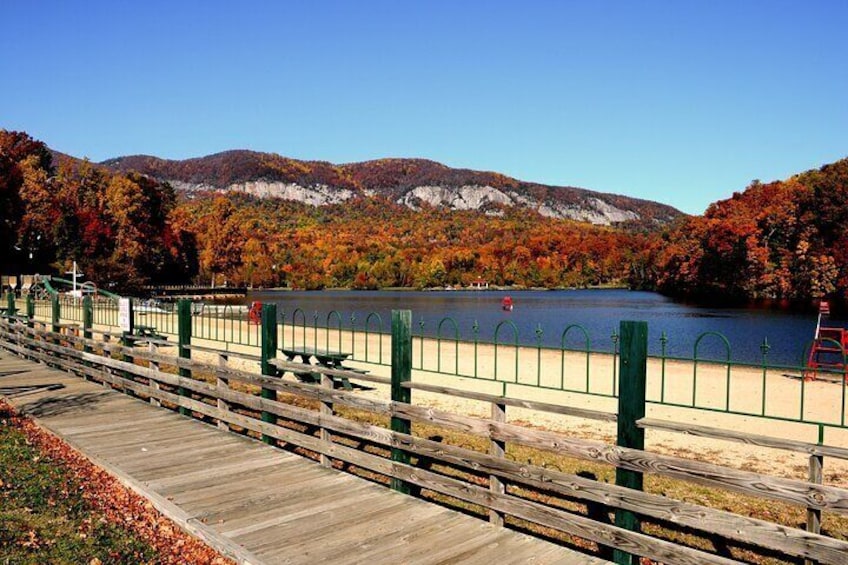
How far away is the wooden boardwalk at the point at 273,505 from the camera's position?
5082 millimetres

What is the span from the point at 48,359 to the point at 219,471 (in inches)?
409

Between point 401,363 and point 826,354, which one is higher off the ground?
point 401,363

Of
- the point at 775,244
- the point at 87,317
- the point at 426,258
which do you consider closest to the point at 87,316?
the point at 87,317

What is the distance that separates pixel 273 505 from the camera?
612cm

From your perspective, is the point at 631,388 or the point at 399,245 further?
the point at 399,245

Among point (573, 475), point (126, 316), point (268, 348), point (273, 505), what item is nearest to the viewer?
point (573, 475)

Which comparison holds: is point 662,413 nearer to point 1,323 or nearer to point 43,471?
point 43,471

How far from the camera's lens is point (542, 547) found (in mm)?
5172

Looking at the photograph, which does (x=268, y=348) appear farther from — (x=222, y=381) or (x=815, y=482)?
(x=815, y=482)

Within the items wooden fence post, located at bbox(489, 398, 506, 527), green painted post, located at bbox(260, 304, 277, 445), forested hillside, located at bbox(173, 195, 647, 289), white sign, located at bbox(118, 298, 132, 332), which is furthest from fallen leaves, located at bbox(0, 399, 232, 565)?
forested hillside, located at bbox(173, 195, 647, 289)

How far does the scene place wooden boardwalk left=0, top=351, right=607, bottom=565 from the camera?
5.08m

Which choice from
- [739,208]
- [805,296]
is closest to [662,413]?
[805,296]

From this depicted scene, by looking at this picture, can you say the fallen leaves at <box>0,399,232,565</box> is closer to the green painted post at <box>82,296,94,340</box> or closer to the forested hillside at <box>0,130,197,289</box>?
the green painted post at <box>82,296,94,340</box>

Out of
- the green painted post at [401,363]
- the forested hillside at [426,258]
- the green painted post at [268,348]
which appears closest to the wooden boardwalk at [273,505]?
the green painted post at [268,348]
